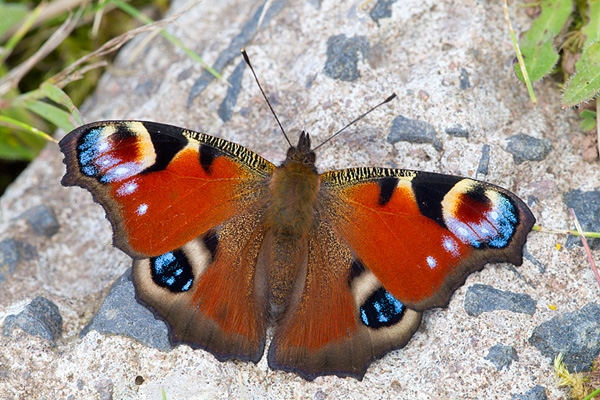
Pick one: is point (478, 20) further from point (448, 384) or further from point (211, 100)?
point (448, 384)

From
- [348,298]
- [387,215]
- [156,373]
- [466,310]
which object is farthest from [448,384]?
[156,373]

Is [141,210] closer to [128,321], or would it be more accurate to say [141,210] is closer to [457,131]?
[128,321]

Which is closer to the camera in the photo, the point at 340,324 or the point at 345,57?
the point at 340,324

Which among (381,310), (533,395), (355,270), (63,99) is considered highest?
(63,99)

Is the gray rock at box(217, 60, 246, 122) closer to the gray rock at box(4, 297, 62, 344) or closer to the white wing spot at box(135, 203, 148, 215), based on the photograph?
the white wing spot at box(135, 203, 148, 215)

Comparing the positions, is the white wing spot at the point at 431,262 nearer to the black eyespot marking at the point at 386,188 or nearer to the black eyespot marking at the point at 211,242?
the black eyespot marking at the point at 386,188

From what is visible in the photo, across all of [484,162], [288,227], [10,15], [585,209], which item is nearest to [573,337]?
[585,209]

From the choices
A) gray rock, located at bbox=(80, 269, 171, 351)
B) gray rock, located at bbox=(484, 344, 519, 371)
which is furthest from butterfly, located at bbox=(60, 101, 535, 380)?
gray rock, located at bbox=(484, 344, 519, 371)
